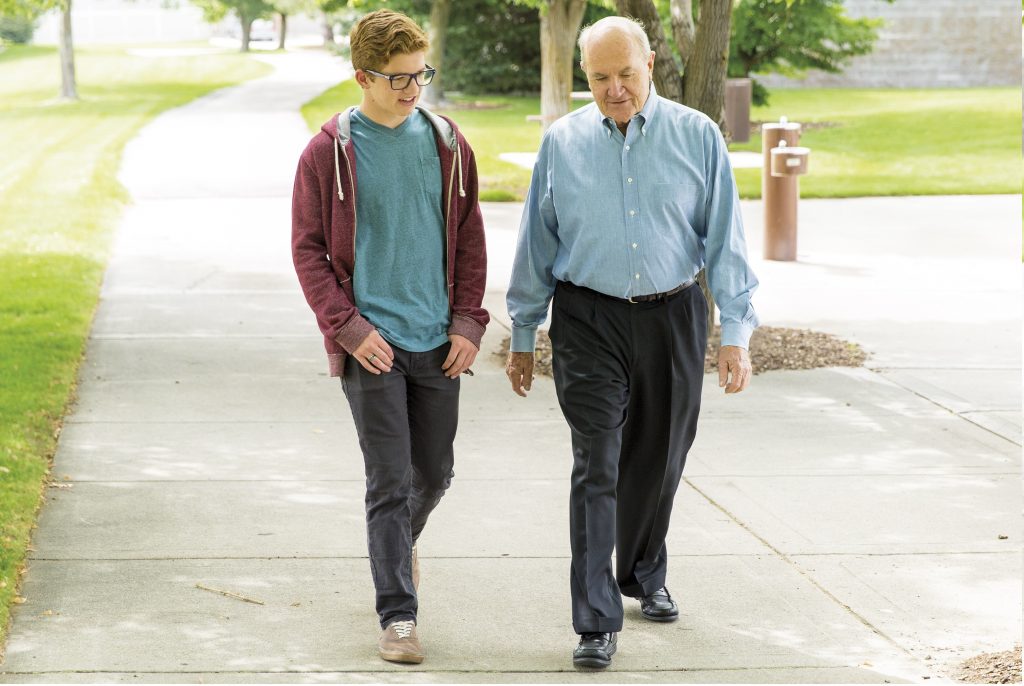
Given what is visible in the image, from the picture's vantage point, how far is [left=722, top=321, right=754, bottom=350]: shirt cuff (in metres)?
4.18

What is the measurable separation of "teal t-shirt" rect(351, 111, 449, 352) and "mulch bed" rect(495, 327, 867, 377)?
4137 mm

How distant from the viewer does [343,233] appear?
4.07m

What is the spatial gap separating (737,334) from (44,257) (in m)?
9.47

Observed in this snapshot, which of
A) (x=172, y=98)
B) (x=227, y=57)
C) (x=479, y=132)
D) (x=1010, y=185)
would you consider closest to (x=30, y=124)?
(x=172, y=98)

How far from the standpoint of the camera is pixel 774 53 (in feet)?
97.7

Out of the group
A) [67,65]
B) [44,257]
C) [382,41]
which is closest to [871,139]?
[44,257]

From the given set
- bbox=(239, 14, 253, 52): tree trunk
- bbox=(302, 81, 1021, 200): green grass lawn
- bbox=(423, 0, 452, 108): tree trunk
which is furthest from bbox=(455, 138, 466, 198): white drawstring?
bbox=(239, 14, 253, 52): tree trunk

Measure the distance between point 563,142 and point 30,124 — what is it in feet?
92.5

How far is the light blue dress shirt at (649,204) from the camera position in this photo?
4102mm

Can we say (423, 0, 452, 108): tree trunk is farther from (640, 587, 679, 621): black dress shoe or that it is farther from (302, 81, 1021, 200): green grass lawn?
(640, 587, 679, 621): black dress shoe

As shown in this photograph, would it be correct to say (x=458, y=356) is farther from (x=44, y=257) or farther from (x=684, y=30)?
(x=44, y=257)

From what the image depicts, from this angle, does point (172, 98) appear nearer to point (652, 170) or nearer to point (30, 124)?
point (30, 124)

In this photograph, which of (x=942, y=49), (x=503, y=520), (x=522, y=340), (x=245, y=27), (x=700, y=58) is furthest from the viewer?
(x=245, y=27)

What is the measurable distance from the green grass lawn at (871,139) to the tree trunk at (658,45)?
8.33 m
